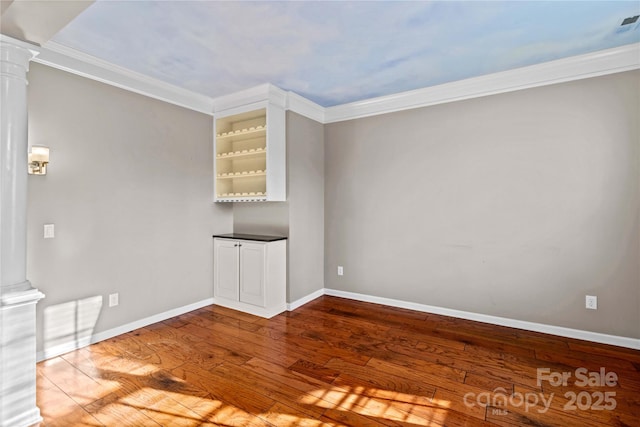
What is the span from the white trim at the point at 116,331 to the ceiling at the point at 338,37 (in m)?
2.48

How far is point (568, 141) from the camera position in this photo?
9.84 ft

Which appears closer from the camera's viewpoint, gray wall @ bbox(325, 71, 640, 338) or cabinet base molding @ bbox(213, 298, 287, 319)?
gray wall @ bbox(325, 71, 640, 338)

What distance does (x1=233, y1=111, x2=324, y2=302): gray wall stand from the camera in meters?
3.88

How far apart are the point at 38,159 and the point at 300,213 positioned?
8.23 ft

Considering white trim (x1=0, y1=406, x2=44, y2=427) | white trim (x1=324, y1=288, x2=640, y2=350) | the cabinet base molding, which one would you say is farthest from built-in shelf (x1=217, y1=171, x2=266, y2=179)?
white trim (x1=0, y1=406, x2=44, y2=427)

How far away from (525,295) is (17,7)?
172 inches

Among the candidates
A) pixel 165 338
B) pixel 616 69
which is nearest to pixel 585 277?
pixel 616 69

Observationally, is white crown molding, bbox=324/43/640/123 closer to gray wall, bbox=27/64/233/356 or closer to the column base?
gray wall, bbox=27/64/233/356

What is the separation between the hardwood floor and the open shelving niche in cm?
154

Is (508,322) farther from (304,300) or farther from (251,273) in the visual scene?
(251,273)

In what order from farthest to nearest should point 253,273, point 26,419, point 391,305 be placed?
1. point 391,305
2. point 253,273
3. point 26,419

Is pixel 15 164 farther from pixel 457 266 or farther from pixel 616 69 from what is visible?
pixel 616 69

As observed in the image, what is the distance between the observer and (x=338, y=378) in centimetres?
236

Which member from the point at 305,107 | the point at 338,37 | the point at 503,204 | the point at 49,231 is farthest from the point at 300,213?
the point at 49,231
